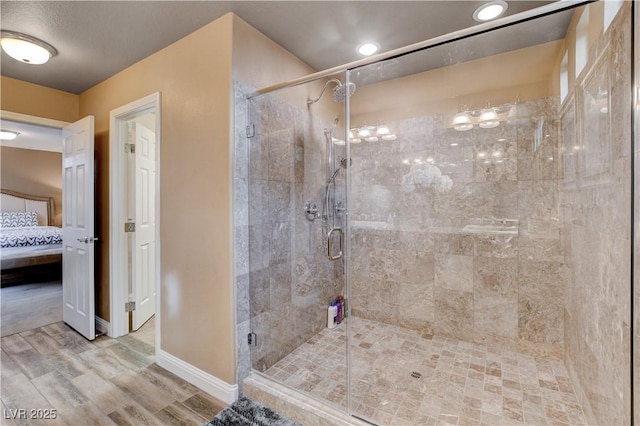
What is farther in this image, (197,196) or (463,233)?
(463,233)

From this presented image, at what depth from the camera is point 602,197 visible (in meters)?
1.37

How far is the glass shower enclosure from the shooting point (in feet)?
Answer: 5.33

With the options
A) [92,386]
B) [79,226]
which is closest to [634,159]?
[92,386]

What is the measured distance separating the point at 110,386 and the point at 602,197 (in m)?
3.08

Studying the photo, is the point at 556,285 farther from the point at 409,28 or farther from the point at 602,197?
the point at 409,28

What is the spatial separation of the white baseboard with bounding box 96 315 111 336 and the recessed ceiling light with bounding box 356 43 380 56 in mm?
3329

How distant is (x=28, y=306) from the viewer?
353 centimetres

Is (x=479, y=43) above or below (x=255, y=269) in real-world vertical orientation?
above

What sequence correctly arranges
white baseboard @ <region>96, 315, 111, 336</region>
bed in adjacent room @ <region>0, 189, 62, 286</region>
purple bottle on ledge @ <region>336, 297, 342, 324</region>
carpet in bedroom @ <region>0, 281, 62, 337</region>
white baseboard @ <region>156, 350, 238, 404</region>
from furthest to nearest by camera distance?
bed in adjacent room @ <region>0, 189, 62, 286</region> < carpet in bedroom @ <region>0, 281, 62, 337</region> < white baseboard @ <region>96, 315, 111, 336</region> < purple bottle on ledge @ <region>336, 297, 342, 324</region> < white baseboard @ <region>156, 350, 238, 404</region>

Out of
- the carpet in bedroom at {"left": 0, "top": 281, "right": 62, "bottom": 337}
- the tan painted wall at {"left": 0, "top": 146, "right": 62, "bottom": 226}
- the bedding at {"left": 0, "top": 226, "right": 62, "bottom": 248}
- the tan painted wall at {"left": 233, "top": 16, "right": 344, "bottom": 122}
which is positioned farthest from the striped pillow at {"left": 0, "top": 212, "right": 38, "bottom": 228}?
the tan painted wall at {"left": 233, "top": 16, "right": 344, "bottom": 122}

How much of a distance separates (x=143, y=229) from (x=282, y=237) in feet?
5.38

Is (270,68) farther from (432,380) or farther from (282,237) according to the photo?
(432,380)

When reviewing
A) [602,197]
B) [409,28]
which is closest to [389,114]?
[409,28]

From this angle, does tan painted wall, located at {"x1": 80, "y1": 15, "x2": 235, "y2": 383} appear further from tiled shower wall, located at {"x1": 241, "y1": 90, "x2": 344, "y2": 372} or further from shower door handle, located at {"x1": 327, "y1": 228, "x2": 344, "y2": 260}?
shower door handle, located at {"x1": 327, "y1": 228, "x2": 344, "y2": 260}
